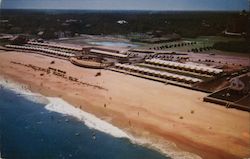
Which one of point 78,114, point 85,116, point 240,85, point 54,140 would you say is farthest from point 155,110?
point 54,140

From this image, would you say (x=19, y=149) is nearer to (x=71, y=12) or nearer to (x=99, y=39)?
(x=71, y=12)

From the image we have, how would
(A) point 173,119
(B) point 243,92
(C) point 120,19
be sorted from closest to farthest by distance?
(A) point 173,119 → (B) point 243,92 → (C) point 120,19

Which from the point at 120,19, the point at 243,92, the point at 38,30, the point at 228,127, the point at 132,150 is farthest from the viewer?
the point at 38,30

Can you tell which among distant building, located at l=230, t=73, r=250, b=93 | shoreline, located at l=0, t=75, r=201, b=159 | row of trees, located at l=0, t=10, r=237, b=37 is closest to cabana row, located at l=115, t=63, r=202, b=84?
row of trees, located at l=0, t=10, r=237, b=37

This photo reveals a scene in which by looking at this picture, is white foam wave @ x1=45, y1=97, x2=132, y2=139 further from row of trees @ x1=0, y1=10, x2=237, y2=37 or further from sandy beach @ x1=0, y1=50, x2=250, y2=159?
row of trees @ x1=0, y1=10, x2=237, y2=37

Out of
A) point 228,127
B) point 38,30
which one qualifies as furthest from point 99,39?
point 228,127
